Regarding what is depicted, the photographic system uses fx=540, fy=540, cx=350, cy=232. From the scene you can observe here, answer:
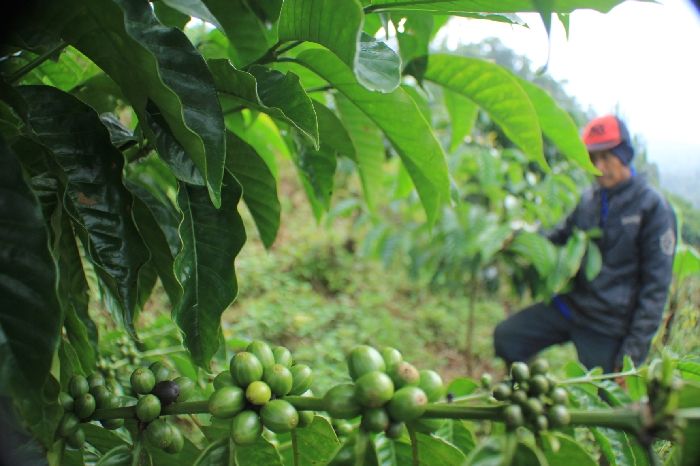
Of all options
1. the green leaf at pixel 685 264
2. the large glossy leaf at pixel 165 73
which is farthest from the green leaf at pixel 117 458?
the green leaf at pixel 685 264

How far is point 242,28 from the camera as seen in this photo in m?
0.79

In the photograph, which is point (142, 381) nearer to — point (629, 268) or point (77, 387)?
point (77, 387)

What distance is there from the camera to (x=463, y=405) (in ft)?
1.78

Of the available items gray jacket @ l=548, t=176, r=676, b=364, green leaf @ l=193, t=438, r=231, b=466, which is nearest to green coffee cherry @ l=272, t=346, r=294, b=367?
green leaf @ l=193, t=438, r=231, b=466

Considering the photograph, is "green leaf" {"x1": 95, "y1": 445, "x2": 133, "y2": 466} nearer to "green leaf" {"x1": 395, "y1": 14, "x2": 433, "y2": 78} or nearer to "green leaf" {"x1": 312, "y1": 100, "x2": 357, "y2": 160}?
"green leaf" {"x1": 312, "y1": 100, "x2": 357, "y2": 160}

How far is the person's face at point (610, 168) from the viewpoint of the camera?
111 inches

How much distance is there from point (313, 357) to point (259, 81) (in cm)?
296

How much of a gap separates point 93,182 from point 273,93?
9.5 inches

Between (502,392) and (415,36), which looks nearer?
(502,392)

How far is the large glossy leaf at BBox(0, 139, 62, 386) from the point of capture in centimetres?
49

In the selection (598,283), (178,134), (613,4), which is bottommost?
(598,283)

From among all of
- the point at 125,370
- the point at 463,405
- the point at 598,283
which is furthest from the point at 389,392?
the point at 598,283

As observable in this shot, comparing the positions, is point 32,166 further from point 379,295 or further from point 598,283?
point 379,295

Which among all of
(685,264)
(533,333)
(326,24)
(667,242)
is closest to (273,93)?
(326,24)
